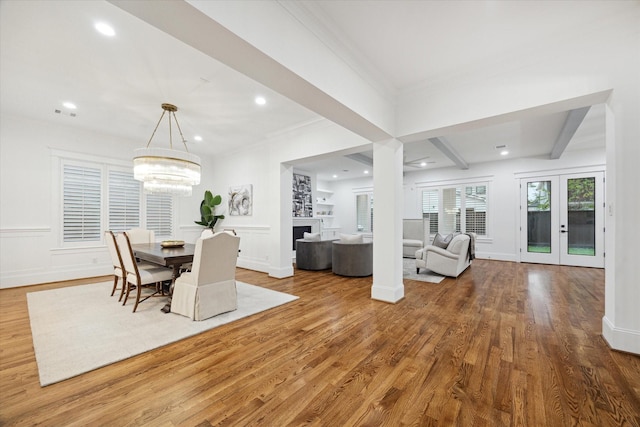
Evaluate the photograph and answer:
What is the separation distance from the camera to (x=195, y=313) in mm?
2914

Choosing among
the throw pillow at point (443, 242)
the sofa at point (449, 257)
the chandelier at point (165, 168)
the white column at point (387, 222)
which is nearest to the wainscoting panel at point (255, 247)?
the chandelier at point (165, 168)

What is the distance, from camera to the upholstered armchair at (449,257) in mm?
5023

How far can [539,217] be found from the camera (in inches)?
263

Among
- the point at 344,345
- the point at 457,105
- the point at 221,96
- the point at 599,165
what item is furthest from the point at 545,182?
the point at 221,96

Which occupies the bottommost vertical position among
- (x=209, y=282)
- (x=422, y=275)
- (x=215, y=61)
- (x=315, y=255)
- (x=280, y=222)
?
(x=422, y=275)

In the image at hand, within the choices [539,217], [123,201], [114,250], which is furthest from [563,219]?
[123,201]

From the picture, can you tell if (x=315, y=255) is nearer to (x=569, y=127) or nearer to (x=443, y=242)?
(x=443, y=242)

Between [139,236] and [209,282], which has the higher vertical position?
[139,236]

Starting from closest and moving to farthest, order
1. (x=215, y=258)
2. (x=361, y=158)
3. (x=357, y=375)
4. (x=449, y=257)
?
(x=357, y=375)
(x=215, y=258)
(x=449, y=257)
(x=361, y=158)

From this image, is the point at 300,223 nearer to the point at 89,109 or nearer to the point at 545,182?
the point at 89,109

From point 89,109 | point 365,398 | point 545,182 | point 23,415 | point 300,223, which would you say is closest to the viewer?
point 23,415

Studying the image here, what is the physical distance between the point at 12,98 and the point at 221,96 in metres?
3.18

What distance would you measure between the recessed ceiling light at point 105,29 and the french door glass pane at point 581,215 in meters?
9.05

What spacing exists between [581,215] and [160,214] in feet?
33.6
